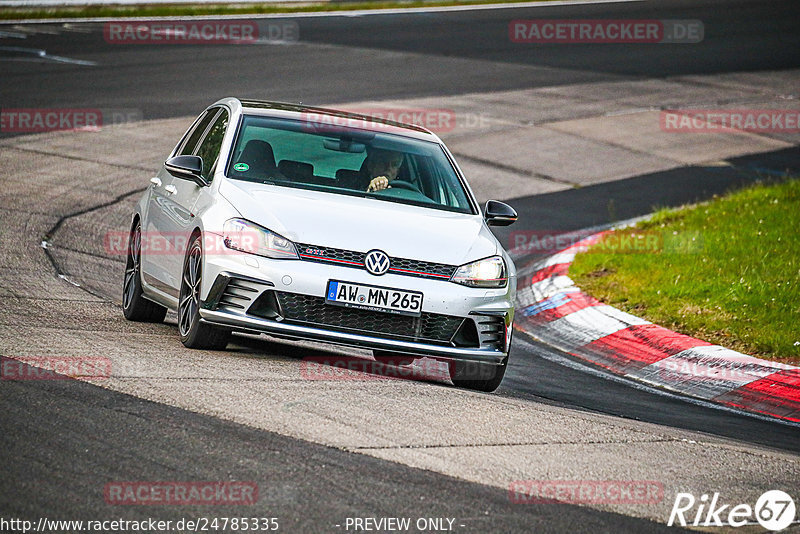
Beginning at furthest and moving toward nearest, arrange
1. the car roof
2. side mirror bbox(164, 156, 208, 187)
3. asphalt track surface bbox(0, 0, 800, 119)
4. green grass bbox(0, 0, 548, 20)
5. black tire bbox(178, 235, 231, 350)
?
green grass bbox(0, 0, 548, 20) < asphalt track surface bbox(0, 0, 800, 119) < the car roof < side mirror bbox(164, 156, 208, 187) < black tire bbox(178, 235, 231, 350)

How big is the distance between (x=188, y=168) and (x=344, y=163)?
109 centimetres

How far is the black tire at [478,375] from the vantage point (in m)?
7.72

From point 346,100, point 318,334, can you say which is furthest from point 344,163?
point 346,100

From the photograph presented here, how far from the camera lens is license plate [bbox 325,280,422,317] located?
7.03 meters

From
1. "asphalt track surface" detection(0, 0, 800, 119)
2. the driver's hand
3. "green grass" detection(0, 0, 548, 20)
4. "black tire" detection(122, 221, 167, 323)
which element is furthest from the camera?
"green grass" detection(0, 0, 548, 20)

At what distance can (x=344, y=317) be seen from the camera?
708 cm

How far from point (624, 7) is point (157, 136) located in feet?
72.6

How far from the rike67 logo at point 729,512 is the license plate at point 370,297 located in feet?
7.34

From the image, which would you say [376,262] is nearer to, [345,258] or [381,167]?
[345,258]

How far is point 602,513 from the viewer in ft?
16.7

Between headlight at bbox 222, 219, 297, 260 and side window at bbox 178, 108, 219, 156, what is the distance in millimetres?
1939

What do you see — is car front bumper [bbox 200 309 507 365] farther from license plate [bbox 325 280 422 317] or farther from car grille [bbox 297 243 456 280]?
car grille [bbox 297 243 456 280]

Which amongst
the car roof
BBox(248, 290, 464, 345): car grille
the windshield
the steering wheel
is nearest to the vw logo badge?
BBox(248, 290, 464, 345): car grille

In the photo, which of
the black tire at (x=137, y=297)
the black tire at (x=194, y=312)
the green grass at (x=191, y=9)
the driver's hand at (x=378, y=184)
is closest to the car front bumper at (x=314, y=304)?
the black tire at (x=194, y=312)
